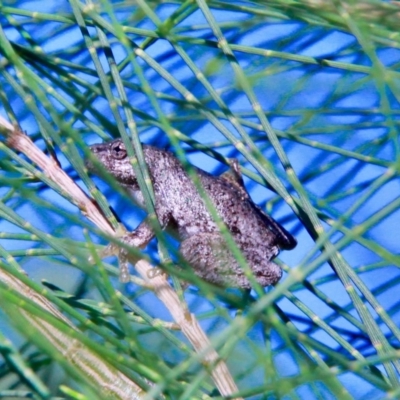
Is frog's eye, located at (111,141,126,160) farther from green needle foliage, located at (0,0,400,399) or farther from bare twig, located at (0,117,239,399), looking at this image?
bare twig, located at (0,117,239,399)

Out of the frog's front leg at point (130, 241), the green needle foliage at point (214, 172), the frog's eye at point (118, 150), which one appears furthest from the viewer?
the frog's eye at point (118, 150)

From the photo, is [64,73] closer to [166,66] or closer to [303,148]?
[166,66]

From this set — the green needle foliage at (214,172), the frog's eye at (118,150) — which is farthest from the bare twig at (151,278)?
the frog's eye at (118,150)

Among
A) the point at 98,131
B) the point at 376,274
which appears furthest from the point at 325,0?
the point at 376,274

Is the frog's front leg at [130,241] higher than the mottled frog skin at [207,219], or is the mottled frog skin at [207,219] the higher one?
the mottled frog skin at [207,219]

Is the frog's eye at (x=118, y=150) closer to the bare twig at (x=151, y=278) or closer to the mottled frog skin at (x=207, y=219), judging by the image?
the mottled frog skin at (x=207, y=219)

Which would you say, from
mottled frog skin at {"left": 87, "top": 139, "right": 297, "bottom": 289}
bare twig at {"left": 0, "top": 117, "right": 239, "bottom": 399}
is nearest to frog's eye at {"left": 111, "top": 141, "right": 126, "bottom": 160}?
mottled frog skin at {"left": 87, "top": 139, "right": 297, "bottom": 289}
